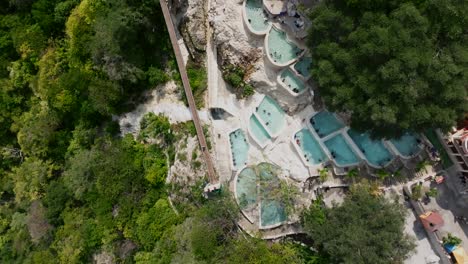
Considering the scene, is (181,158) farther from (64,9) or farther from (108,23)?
(64,9)

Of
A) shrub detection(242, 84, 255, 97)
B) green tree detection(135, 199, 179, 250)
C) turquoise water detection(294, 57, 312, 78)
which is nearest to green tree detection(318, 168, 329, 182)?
turquoise water detection(294, 57, 312, 78)

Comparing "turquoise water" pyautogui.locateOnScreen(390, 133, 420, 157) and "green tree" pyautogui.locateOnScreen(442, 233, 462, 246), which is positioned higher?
"turquoise water" pyautogui.locateOnScreen(390, 133, 420, 157)

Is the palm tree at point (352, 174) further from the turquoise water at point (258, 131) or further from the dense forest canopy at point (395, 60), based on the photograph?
the turquoise water at point (258, 131)

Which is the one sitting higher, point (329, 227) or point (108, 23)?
point (108, 23)

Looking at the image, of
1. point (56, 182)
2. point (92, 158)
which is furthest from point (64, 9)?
point (56, 182)

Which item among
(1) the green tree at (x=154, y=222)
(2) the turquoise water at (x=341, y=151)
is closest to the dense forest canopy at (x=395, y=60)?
(2) the turquoise water at (x=341, y=151)

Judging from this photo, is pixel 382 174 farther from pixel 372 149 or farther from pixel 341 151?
pixel 341 151

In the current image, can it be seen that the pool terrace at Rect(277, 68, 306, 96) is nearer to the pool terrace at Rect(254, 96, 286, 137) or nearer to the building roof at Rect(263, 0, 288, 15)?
the pool terrace at Rect(254, 96, 286, 137)
